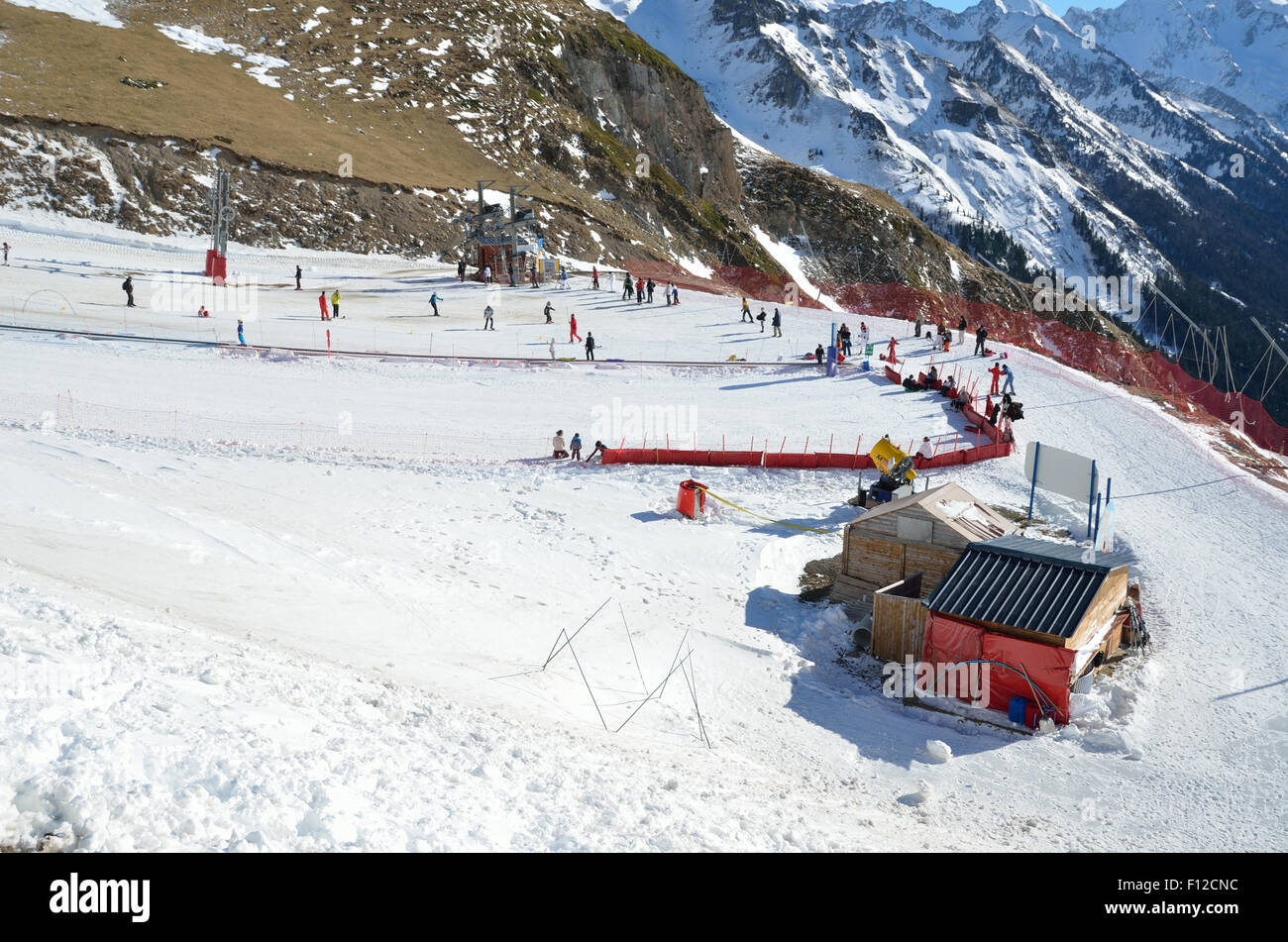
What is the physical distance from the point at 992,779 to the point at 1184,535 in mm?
12444

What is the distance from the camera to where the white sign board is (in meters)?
22.0

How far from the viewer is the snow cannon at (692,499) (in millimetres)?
22750

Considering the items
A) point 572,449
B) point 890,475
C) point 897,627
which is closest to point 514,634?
point 897,627

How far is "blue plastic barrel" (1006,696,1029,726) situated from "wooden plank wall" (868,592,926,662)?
6.28 feet

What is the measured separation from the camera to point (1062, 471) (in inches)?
891

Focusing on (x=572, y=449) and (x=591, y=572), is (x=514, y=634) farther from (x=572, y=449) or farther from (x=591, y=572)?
(x=572, y=449)

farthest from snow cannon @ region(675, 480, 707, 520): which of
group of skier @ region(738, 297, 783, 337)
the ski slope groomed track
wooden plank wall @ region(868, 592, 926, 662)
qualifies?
group of skier @ region(738, 297, 783, 337)

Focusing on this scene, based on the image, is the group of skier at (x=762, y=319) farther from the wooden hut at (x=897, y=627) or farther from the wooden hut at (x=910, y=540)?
the wooden hut at (x=897, y=627)

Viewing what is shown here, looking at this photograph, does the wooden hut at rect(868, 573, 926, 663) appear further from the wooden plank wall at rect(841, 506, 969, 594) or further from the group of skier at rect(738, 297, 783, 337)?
the group of skier at rect(738, 297, 783, 337)

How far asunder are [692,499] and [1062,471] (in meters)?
9.40

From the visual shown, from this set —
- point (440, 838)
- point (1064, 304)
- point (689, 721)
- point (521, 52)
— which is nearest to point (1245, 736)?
point (689, 721)

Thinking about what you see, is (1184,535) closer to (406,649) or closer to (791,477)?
(791,477)

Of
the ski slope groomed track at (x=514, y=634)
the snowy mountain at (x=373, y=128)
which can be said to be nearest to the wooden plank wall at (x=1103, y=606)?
the ski slope groomed track at (x=514, y=634)

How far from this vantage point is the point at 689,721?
550 inches
